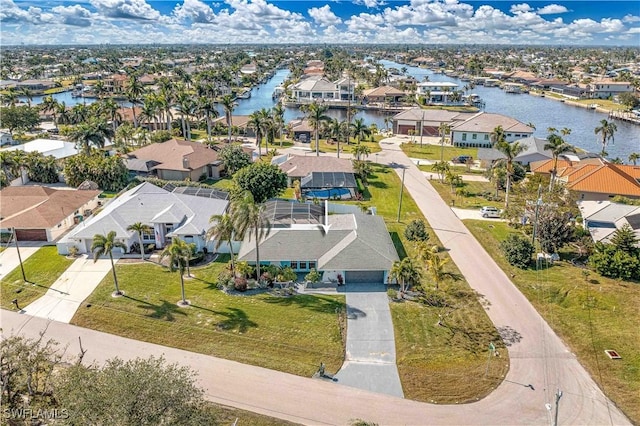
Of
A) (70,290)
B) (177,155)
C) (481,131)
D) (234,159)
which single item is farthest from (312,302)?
(481,131)

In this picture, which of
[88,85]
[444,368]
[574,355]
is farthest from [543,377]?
[88,85]

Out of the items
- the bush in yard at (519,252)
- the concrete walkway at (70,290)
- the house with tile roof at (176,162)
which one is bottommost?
the concrete walkway at (70,290)

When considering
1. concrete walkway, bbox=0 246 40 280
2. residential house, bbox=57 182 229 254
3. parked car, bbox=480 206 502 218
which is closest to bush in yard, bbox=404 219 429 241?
parked car, bbox=480 206 502 218

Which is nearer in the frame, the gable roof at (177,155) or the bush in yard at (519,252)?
the bush in yard at (519,252)

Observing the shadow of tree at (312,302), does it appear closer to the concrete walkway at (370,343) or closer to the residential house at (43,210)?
the concrete walkway at (370,343)

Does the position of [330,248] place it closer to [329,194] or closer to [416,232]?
[416,232]

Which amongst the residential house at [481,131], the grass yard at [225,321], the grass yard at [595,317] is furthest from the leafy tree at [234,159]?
the residential house at [481,131]

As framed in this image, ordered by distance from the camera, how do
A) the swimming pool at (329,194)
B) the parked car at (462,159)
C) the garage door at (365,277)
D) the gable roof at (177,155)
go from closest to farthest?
the garage door at (365,277) < the swimming pool at (329,194) < the gable roof at (177,155) < the parked car at (462,159)
